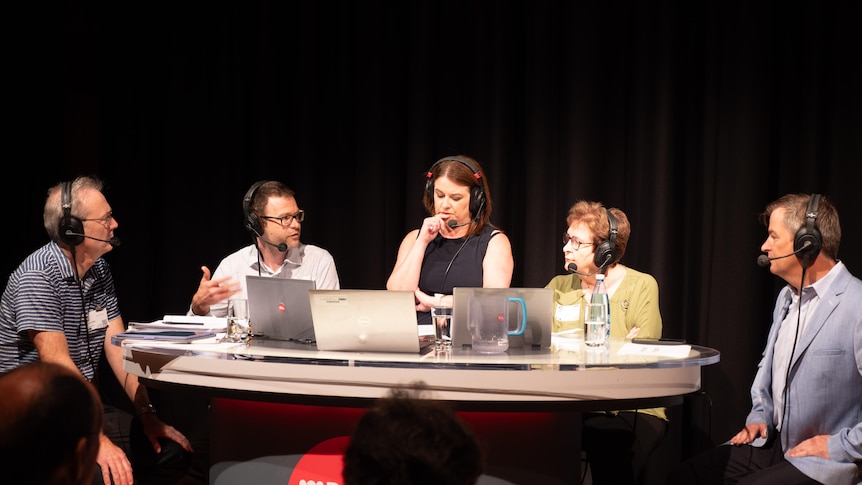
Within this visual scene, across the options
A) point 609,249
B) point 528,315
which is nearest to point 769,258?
point 609,249

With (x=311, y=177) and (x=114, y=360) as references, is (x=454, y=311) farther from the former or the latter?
(x=311, y=177)

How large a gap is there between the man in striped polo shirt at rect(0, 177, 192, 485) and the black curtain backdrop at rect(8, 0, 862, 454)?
1459 millimetres

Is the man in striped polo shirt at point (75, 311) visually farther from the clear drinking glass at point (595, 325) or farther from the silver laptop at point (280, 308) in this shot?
the clear drinking glass at point (595, 325)

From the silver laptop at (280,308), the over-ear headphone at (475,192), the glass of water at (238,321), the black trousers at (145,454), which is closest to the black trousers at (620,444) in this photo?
the over-ear headphone at (475,192)

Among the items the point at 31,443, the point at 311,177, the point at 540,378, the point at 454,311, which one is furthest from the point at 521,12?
the point at 31,443

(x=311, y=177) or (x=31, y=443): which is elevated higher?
(x=311, y=177)

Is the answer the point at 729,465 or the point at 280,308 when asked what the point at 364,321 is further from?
the point at 729,465

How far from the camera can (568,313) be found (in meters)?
3.21

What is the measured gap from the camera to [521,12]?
4.02m

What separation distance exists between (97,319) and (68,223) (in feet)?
1.41

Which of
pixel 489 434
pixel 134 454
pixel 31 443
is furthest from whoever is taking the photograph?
pixel 134 454

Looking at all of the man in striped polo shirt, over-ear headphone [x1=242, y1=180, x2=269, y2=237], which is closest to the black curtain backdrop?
over-ear headphone [x1=242, y1=180, x2=269, y2=237]

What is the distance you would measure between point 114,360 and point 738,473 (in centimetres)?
245

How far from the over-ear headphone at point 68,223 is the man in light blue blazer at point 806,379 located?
242 cm
